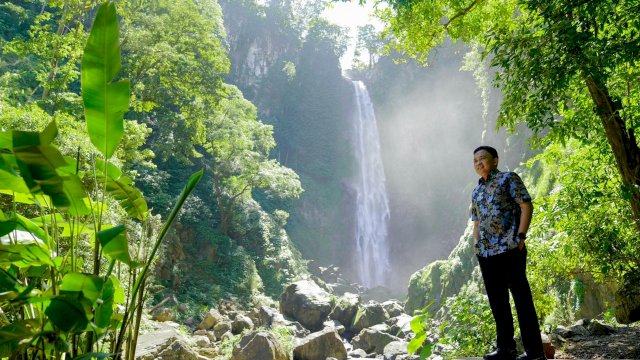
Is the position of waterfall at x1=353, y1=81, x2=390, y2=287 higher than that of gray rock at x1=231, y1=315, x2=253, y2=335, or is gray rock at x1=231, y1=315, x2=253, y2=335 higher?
waterfall at x1=353, y1=81, x2=390, y2=287

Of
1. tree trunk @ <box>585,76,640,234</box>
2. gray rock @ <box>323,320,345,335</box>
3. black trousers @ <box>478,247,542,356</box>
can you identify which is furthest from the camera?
gray rock @ <box>323,320,345,335</box>

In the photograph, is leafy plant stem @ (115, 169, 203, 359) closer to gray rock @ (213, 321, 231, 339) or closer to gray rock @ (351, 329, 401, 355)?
gray rock @ (213, 321, 231, 339)

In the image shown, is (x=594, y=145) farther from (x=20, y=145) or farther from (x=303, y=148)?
(x=303, y=148)

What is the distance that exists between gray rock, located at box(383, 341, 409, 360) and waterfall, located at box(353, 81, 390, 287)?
63.3 feet

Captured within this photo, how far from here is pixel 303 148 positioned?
124 ft

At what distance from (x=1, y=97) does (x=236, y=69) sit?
32861mm

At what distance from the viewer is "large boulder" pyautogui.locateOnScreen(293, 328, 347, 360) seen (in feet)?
32.2

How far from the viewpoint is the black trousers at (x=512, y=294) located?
9.16 feet

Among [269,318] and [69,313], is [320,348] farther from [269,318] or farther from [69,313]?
[69,313]

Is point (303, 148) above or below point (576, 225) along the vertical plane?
above

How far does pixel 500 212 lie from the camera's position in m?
3.08

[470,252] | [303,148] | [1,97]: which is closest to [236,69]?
[303,148]

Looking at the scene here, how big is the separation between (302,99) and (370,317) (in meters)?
27.8

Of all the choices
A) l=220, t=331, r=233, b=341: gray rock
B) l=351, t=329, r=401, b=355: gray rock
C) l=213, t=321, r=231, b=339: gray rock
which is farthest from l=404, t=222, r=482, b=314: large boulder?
l=220, t=331, r=233, b=341: gray rock
